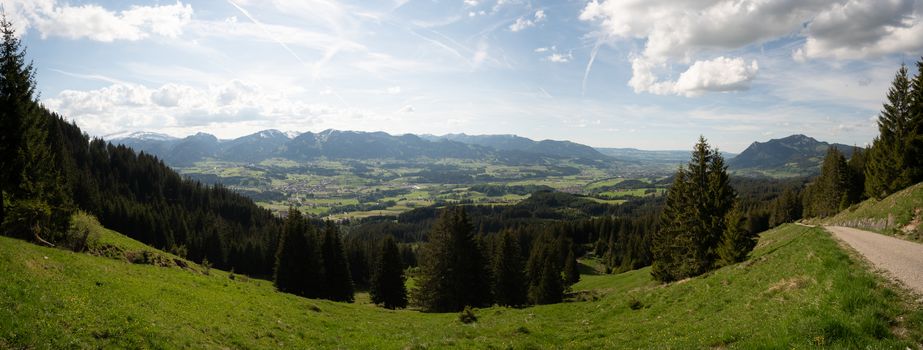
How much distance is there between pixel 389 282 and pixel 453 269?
14564mm

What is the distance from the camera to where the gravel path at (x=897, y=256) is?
570 inches

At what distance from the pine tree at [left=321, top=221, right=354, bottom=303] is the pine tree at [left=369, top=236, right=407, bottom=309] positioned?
256 inches

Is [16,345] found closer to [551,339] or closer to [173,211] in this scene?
[551,339]

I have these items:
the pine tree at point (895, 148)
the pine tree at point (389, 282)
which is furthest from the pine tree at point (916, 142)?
the pine tree at point (389, 282)

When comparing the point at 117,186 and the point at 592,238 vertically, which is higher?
the point at 117,186

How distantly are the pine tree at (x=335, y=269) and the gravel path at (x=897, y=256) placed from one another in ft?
201

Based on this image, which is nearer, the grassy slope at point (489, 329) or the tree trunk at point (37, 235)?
the grassy slope at point (489, 329)

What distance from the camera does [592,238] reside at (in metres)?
142

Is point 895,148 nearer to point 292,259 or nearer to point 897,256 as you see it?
point 897,256

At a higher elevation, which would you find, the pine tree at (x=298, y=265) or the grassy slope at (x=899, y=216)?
the grassy slope at (x=899, y=216)

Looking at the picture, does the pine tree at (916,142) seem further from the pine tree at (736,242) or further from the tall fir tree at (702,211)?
the pine tree at (736,242)

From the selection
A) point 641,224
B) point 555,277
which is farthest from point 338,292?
point 641,224

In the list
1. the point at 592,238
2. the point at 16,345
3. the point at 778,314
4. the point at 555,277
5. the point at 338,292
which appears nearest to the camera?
the point at 16,345

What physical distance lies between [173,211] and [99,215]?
3025 centimetres
